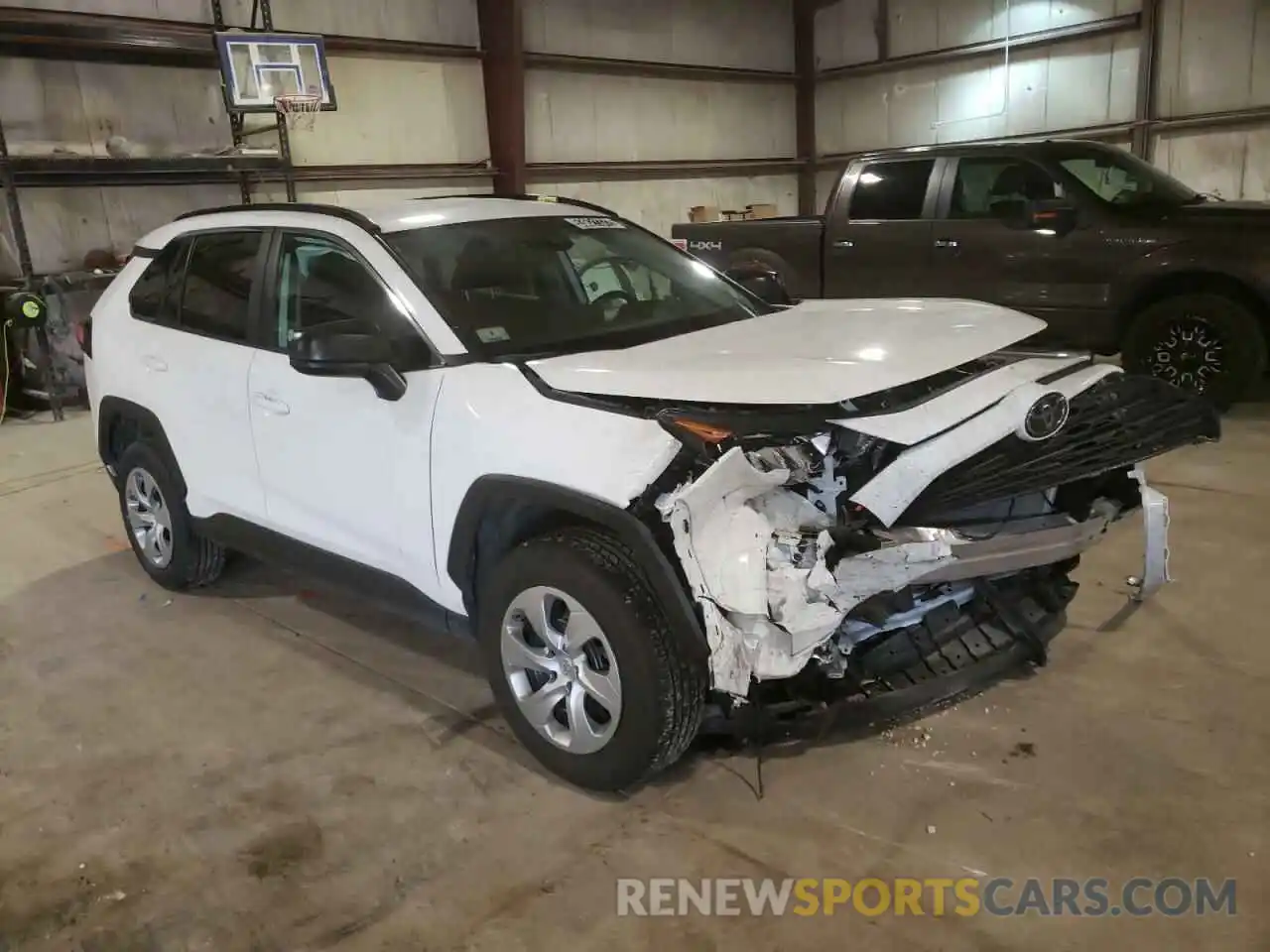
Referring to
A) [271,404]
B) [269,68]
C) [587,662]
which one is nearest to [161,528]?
[271,404]

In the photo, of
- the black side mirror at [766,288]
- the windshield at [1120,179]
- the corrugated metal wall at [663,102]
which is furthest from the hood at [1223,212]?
the corrugated metal wall at [663,102]

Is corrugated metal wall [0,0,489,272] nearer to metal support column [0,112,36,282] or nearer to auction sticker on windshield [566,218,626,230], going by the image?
metal support column [0,112,36,282]

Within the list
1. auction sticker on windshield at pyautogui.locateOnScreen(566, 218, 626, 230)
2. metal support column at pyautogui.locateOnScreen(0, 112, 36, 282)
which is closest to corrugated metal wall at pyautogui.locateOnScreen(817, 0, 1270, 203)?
auction sticker on windshield at pyautogui.locateOnScreen(566, 218, 626, 230)

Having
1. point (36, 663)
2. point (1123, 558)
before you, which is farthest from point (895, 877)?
point (36, 663)

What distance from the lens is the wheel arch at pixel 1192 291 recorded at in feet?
21.3

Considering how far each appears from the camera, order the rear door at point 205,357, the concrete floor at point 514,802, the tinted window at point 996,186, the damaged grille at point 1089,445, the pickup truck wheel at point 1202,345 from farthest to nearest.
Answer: the tinted window at point 996,186, the pickup truck wheel at point 1202,345, the rear door at point 205,357, the damaged grille at point 1089,445, the concrete floor at point 514,802

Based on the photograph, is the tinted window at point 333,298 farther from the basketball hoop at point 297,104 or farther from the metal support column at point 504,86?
the metal support column at point 504,86

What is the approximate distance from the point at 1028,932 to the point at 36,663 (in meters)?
3.68

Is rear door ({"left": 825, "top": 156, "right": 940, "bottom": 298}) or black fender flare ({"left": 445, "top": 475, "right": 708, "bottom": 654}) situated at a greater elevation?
rear door ({"left": 825, "top": 156, "right": 940, "bottom": 298})

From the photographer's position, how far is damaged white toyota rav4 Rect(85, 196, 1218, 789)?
255cm

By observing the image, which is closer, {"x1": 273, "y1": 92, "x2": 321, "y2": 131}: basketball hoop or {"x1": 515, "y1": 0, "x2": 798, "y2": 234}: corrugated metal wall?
{"x1": 273, "y1": 92, "x2": 321, "y2": 131}: basketball hoop

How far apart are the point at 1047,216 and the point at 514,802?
579cm

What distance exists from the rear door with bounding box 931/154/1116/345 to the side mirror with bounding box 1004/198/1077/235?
0.13 feet

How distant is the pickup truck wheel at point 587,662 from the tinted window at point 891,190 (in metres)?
5.89
